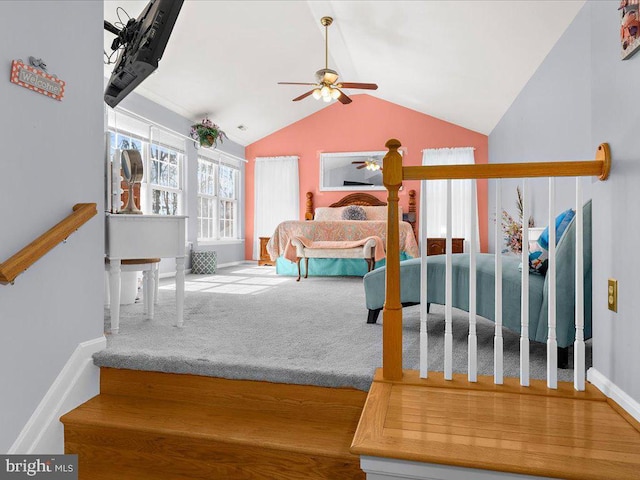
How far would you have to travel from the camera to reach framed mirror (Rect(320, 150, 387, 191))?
7.98 m

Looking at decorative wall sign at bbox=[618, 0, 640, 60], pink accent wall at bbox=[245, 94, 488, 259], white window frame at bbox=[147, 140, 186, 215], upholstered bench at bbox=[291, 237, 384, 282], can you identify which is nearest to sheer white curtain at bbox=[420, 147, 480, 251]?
pink accent wall at bbox=[245, 94, 488, 259]

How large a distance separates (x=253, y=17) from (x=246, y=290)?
10.0 ft

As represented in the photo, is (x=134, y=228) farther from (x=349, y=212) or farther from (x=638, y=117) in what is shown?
(x=349, y=212)

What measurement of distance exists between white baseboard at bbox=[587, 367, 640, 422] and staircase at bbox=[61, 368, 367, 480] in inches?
38.0

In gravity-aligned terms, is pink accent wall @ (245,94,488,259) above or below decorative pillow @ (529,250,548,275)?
above

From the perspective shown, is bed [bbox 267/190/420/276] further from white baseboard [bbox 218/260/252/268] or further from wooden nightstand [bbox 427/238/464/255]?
white baseboard [bbox 218/260/252/268]

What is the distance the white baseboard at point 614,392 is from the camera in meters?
1.50

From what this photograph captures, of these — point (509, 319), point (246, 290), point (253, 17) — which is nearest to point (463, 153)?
point (253, 17)

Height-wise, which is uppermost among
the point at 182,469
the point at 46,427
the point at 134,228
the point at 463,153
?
the point at 463,153

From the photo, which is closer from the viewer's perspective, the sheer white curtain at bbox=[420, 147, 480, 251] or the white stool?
the white stool

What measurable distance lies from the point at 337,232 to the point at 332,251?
20.1 inches

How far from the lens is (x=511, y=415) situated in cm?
156

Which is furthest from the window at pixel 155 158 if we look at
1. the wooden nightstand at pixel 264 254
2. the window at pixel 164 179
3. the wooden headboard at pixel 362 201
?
the wooden headboard at pixel 362 201

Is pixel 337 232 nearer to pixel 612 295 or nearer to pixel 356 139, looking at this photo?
pixel 356 139
